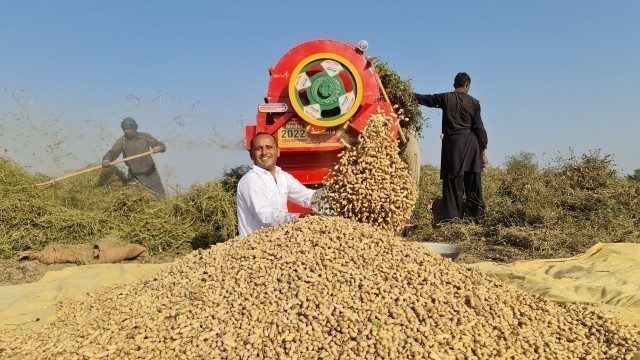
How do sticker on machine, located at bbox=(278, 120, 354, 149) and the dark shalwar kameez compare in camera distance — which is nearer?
sticker on machine, located at bbox=(278, 120, 354, 149)

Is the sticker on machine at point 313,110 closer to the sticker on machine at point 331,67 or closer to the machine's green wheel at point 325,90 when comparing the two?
the machine's green wheel at point 325,90

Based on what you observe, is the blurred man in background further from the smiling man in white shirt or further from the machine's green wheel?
the smiling man in white shirt

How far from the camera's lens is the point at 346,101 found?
4.68 metres

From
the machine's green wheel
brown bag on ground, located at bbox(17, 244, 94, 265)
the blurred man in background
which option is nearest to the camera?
the machine's green wheel

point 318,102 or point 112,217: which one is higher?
point 318,102

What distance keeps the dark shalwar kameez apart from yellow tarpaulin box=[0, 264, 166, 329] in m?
3.45

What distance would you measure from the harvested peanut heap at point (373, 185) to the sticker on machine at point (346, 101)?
1230 millimetres

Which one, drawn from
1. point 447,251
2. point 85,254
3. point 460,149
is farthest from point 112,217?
point 460,149

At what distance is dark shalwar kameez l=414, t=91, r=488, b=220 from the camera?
5836mm

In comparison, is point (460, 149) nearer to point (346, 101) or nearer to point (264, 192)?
point (346, 101)

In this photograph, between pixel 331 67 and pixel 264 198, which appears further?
pixel 331 67

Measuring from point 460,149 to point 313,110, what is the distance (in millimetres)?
2111

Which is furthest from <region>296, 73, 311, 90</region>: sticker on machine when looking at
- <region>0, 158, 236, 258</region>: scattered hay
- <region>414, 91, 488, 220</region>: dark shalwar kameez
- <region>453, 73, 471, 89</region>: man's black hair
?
<region>453, 73, 471, 89</region>: man's black hair

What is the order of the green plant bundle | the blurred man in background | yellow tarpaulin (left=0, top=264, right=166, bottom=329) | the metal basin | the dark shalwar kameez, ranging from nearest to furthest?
yellow tarpaulin (left=0, top=264, right=166, bottom=329) < the metal basin < the green plant bundle < the dark shalwar kameez < the blurred man in background
